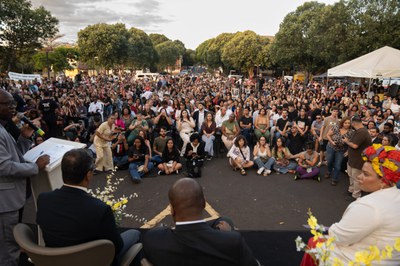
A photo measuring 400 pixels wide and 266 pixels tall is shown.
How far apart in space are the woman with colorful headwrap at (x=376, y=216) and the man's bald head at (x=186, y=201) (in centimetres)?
97

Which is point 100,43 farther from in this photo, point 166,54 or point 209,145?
point 166,54

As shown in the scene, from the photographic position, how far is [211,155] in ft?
27.7

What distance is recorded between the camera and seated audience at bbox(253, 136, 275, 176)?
700 cm

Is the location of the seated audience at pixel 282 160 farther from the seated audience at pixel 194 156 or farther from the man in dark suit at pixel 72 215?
the man in dark suit at pixel 72 215

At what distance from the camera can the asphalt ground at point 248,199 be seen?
466cm

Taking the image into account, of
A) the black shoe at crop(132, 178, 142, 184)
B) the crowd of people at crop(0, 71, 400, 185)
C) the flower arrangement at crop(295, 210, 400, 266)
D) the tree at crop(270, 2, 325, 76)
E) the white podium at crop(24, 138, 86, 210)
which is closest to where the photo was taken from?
the flower arrangement at crop(295, 210, 400, 266)

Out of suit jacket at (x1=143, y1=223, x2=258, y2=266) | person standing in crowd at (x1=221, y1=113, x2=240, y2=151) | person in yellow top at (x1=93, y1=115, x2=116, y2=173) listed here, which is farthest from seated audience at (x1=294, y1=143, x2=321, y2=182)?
suit jacket at (x1=143, y1=223, x2=258, y2=266)

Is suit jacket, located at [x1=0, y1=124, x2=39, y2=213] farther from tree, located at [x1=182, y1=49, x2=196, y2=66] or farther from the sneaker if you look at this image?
tree, located at [x1=182, y1=49, x2=196, y2=66]

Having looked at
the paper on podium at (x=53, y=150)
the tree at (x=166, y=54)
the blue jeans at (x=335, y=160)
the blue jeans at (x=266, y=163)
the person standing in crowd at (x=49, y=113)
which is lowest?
the blue jeans at (x=266, y=163)

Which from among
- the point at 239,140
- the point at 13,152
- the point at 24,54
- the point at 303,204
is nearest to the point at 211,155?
the point at 239,140

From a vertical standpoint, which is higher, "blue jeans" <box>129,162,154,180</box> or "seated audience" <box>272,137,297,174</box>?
"seated audience" <box>272,137,297,174</box>

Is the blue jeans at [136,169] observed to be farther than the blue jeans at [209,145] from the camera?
No

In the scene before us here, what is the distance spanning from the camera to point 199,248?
5.22 ft

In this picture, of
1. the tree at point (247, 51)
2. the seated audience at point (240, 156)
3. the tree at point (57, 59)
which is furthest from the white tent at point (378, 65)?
the tree at point (57, 59)
